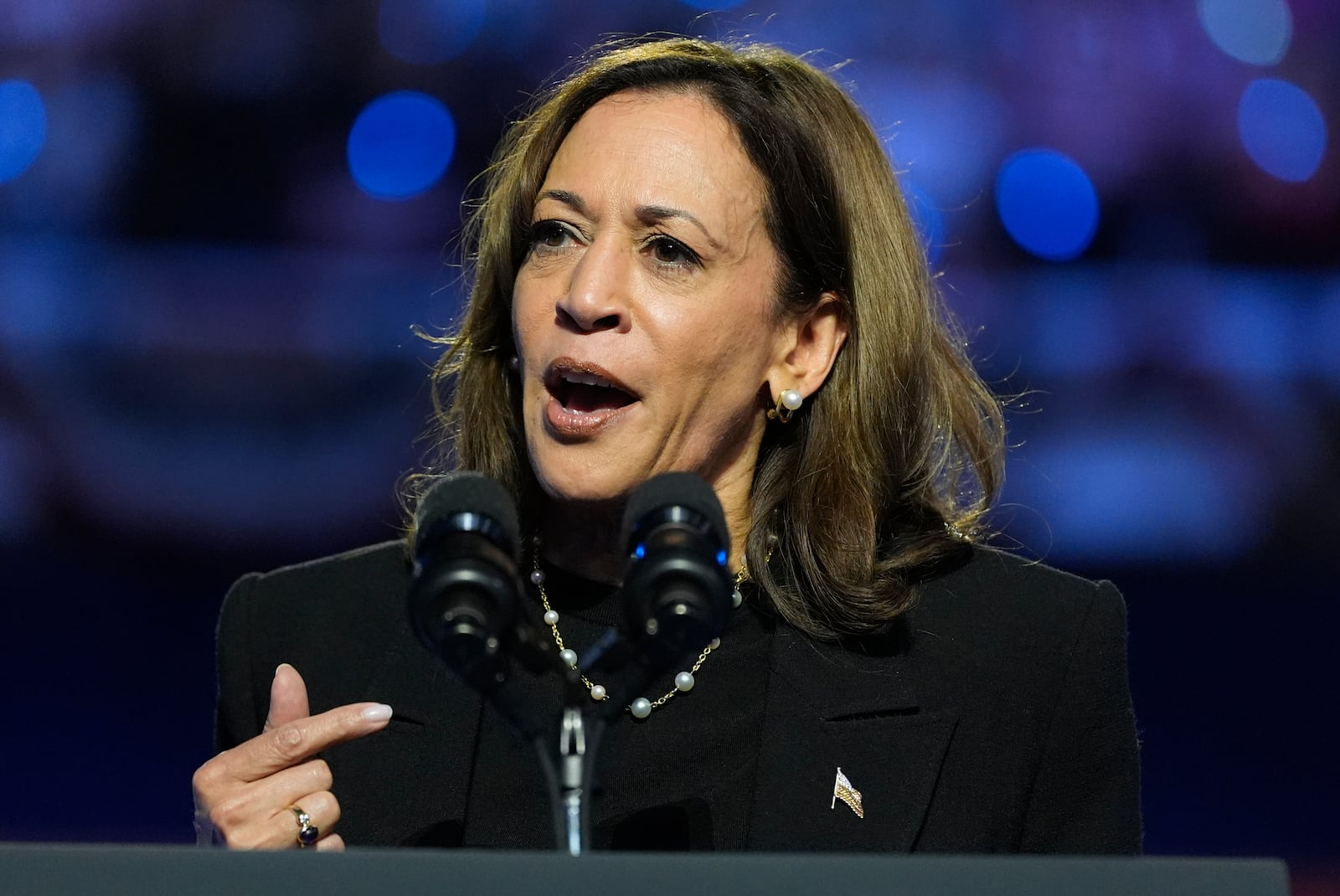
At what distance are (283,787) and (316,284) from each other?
1845mm

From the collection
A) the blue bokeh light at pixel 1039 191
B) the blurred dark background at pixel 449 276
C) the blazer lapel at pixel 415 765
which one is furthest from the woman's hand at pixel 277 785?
the blue bokeh light at pixel 1039 191

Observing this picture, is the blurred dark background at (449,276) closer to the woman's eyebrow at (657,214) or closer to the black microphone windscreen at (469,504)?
the woman's eyebrow at (657,214)

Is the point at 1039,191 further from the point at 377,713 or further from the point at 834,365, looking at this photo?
the point at 377,713

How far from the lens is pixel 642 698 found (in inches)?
77.6

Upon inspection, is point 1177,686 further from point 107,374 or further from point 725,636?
point 107,374

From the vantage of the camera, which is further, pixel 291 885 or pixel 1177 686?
pixel 1177 686

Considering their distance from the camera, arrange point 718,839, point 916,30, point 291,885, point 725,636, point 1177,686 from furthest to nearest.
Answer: point 1177,686 < point 916,30 < point 725,636 < point 718,839 < point 291,885

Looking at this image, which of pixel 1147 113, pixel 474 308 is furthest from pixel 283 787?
pixel 1147 113

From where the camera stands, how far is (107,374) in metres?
3.13

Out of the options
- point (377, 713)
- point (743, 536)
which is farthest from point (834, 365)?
point (377, 713)

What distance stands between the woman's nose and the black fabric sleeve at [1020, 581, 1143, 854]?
2.68 ft

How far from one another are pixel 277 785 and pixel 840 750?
2.36 ft

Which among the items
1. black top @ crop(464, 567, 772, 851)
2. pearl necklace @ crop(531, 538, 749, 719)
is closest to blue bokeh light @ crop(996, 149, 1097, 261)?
pearl necklace @ crop(531, 538, 749, 719)

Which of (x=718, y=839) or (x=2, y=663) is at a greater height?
(x=718, y=839)
